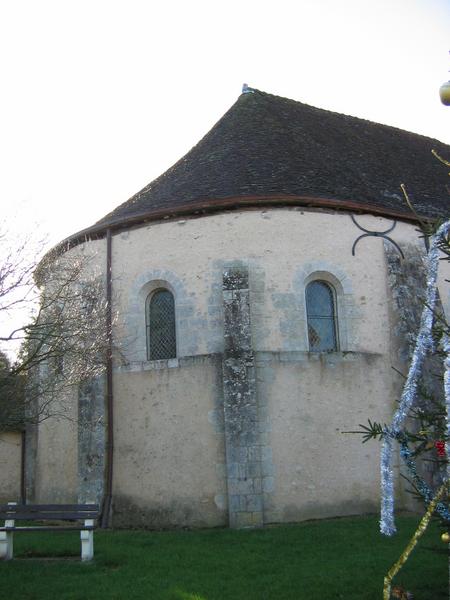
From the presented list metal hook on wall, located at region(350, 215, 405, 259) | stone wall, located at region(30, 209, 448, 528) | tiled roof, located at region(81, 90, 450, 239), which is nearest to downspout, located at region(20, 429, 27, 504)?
stone wall, located at region(30, 209, 448, 528)

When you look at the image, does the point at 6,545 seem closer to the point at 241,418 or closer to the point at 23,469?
the point at 241,418

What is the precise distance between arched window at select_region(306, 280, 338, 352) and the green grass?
328 cm

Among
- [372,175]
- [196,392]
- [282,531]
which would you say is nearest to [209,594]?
[282,531]

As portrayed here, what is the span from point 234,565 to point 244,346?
13.8 feet

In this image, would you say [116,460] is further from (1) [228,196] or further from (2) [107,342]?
(1) [228,196]

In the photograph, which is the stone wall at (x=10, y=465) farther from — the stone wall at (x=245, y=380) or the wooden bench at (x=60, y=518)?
the wooden bench at (x=60, y=518)

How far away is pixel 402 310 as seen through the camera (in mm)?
12961

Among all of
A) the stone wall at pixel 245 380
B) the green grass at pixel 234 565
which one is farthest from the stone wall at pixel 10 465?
the green grass at pixel 234 565

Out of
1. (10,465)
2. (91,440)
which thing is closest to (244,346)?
(91,440)

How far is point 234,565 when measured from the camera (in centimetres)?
846

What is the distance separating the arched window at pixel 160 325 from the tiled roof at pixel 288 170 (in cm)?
161

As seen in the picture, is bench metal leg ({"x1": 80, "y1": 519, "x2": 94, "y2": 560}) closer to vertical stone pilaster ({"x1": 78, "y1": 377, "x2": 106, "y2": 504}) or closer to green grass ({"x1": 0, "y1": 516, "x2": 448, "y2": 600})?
green grass ({"x1": 0, "y1": 516, "x2": 448, "y2": 600})

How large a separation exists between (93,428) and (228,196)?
5046mm

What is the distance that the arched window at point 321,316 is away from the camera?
1284 cm
